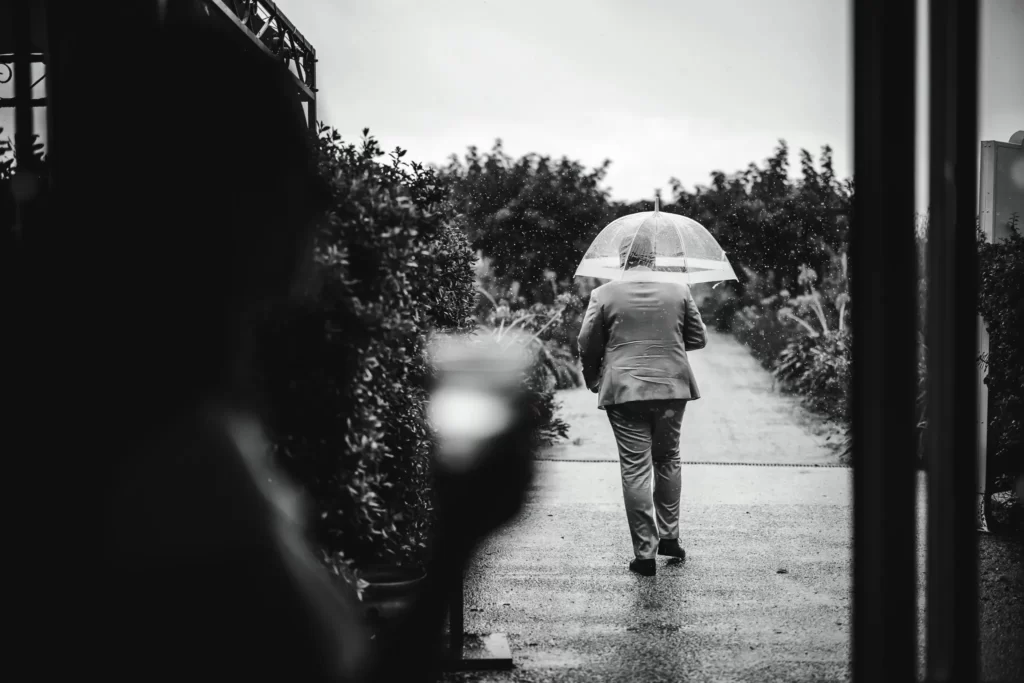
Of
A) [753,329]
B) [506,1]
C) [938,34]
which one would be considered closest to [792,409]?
[753,329]

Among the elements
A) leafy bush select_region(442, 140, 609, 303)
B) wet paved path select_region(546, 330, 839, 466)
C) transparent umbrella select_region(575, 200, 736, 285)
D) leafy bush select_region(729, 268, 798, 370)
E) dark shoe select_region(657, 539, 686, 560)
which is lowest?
wet paved path select_region(546, 330, 839, 466)

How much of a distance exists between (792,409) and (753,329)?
2.43 meters

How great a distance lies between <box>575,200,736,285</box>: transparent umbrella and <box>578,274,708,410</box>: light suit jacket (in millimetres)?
94

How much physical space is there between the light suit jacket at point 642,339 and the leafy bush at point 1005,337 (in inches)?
65.6

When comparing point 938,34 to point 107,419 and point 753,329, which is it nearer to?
point 107,419

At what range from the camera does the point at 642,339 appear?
475 centimetres

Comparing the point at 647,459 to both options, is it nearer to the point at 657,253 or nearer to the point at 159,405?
the point at 657,253

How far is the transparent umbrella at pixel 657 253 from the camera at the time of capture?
15.9 ft

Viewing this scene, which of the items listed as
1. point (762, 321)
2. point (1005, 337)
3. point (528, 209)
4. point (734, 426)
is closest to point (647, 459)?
point (1005, 337)

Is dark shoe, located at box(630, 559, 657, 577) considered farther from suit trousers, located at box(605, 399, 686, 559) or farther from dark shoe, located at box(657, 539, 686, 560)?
dark shoe, located at box(657, 539, 686, 560)

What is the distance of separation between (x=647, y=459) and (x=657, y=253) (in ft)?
A: 3.64

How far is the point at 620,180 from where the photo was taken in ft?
35.5

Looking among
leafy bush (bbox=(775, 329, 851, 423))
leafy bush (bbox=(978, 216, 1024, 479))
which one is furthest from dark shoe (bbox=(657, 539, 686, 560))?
leafy bush (bbox=(775, 329, 851, 423))

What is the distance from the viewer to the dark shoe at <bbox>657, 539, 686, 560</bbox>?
494 cm
